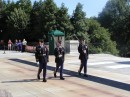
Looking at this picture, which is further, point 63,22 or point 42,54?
point 63,22

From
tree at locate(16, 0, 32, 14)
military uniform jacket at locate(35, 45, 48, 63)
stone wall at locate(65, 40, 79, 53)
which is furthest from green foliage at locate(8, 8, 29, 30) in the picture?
military uniform jacket at locate(35, 45, 48, 63)

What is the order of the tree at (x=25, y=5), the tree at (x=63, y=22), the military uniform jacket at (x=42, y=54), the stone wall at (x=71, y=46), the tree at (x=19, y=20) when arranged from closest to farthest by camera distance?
the military uniform jacket at (x=42, y=54)
the stone wall at (x=71, y=46)
the tree at (x=63, y=22)
the tree at (x=19, y=20)
the tree at (x=25, y=5)

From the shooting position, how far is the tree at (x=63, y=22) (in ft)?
154

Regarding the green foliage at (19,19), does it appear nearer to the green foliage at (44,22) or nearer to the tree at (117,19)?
the green foliage at (44,22)

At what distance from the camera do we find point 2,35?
56781 mm

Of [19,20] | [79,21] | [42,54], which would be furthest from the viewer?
[19,20]

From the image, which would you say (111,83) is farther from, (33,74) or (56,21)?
(56,21)

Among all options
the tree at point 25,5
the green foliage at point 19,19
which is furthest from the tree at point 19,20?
the tree at point 25,5

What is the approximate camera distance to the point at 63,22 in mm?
47469

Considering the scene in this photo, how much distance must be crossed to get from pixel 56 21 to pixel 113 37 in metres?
34.6

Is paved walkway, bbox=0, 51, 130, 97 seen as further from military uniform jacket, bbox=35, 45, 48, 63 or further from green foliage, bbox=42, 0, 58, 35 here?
green foliage, bbox=42, 0, 58, 35

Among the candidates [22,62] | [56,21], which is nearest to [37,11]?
[56,21]

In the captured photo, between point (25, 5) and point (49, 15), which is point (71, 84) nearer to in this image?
point (49, 15)

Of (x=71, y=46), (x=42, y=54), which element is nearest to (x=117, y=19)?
(x=71, y=46)
